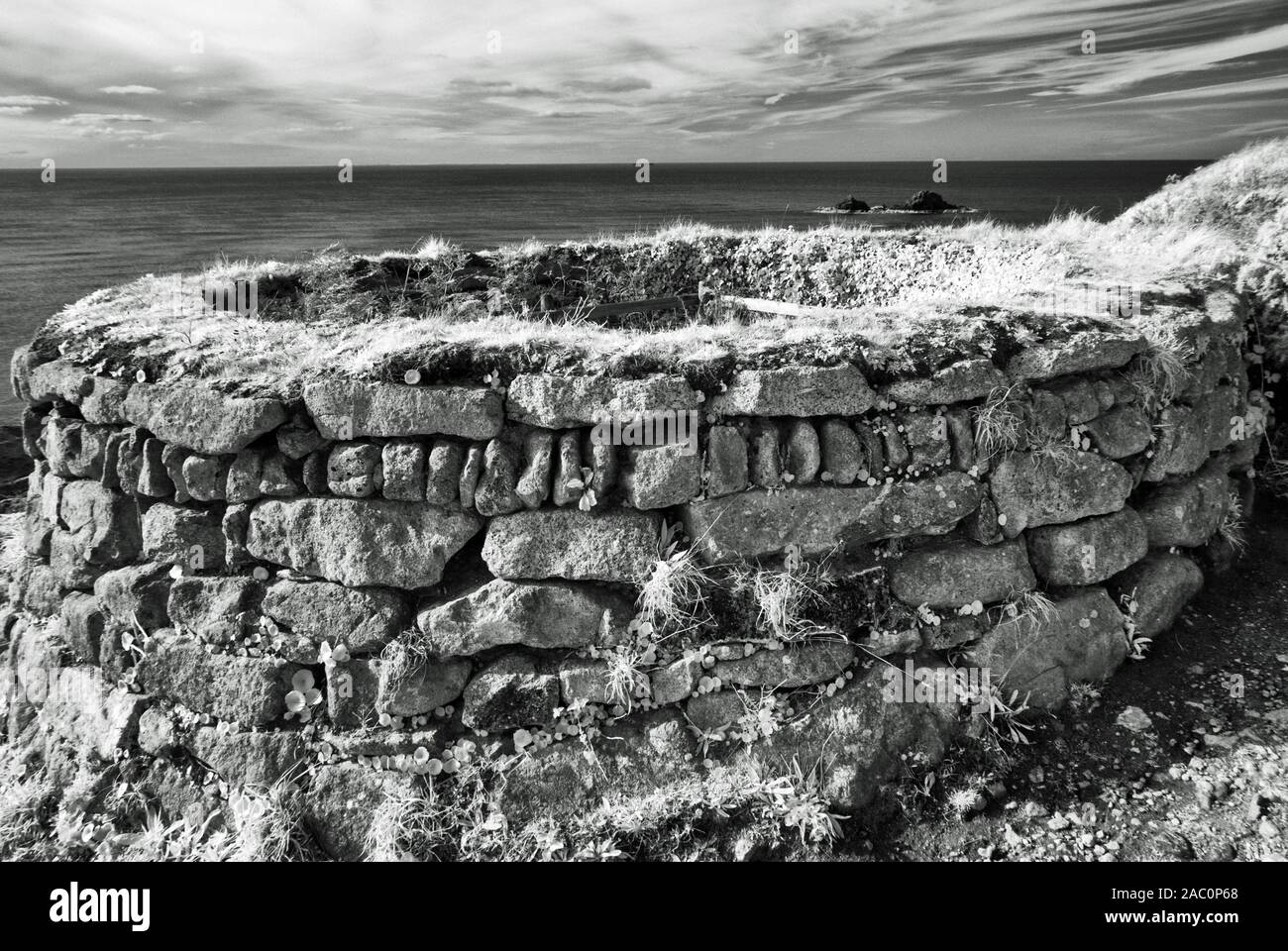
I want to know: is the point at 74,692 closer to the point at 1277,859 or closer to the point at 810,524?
the point at 810,524

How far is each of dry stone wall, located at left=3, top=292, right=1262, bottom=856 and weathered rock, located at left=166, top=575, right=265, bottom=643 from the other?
0.05 ft

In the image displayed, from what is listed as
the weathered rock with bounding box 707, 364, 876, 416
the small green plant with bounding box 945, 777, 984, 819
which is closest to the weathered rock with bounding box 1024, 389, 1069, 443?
the weathered rock with bounding box 707, 364, 876, 416

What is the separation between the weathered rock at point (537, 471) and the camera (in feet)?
15.6

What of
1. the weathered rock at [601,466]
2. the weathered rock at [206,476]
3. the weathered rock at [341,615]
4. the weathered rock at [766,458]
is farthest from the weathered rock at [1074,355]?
the weathered rock at [206,476]

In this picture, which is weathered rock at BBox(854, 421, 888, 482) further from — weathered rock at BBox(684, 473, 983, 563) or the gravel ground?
the gravel ground

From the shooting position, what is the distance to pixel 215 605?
5.16 meters

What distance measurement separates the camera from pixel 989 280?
8.73m

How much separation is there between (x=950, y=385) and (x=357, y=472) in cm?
348

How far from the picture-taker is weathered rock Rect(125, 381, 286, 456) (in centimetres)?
500

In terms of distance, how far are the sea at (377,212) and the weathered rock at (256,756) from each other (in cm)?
705

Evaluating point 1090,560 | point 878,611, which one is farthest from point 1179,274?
point 878,611

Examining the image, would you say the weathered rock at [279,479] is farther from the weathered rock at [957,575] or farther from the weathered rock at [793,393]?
the weathered rock at [957,575]

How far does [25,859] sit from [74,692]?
1038 millimetres

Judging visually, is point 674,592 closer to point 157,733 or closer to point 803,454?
point 803,454
